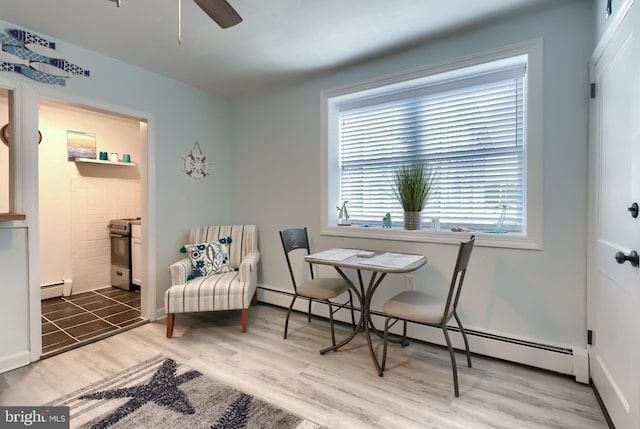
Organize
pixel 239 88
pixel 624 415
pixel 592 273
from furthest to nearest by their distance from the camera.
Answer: pixel 239 88 → pixel 592 273 → pixel 624 415

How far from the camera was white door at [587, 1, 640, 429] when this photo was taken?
1337mm

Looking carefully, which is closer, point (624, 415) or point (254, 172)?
point (624, 415)

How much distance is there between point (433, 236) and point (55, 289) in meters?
4.50

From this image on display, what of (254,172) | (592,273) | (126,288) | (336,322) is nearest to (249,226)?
(254,172)

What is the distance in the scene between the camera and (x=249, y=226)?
11.7ft

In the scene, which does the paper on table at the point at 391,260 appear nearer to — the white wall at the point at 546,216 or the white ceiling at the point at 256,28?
the white wall at the point at 546,216

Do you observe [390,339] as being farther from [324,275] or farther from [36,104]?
[36,104]

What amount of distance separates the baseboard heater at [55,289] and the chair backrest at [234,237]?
6.31 feet

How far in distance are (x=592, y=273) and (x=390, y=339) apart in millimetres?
1488

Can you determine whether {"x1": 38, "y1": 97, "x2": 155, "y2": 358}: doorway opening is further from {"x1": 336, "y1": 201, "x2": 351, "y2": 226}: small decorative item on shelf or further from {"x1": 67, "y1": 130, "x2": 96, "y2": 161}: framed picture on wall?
{"x1": 336, "y1": 201, "x2": 351, "y2": 226}: small decorative item on shelf

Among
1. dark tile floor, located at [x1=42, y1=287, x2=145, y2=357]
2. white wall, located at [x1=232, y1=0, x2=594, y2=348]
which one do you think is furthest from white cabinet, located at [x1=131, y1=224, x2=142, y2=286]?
white wall, located at [x1=232, y1=0, x2=594, y2=348]

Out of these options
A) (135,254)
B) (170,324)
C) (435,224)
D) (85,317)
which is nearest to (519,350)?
(435,224)

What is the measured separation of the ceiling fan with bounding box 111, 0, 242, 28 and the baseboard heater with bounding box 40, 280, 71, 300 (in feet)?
12.3

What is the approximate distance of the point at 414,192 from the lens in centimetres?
260
